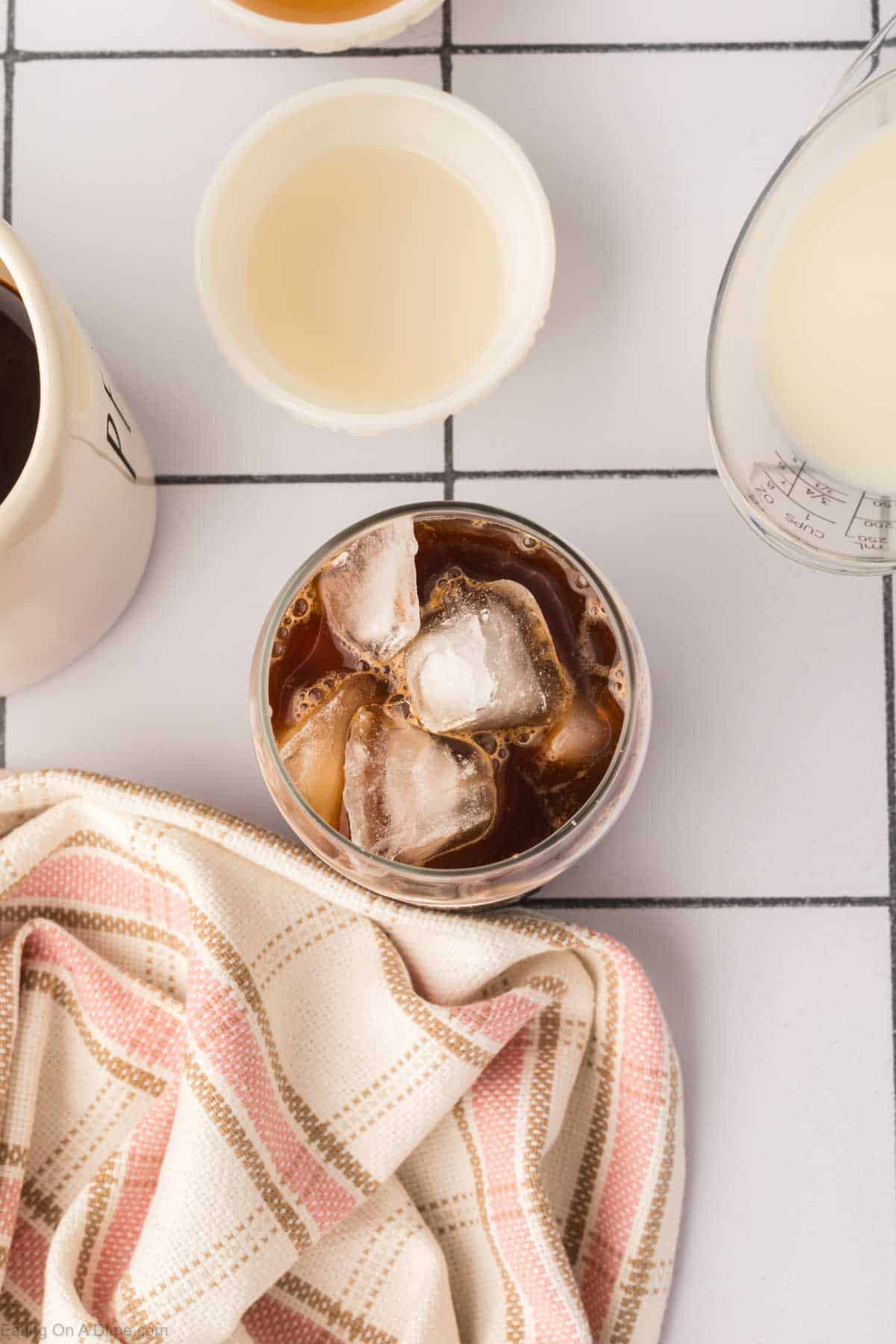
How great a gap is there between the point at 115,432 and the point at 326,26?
28 centimetres

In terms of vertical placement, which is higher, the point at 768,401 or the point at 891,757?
the point at 768,401

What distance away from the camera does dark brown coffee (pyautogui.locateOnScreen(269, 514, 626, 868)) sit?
640 mm

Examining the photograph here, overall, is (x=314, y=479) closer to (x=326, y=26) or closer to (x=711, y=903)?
(x=326, y=26)

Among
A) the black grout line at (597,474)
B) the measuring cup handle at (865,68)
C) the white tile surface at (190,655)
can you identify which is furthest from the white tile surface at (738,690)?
the measuring cup handle at (865,68)

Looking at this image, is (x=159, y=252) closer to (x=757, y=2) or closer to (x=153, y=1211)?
(x=757, y=2)

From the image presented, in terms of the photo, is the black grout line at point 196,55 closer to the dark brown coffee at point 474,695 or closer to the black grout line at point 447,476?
the black grout line at point 447,476

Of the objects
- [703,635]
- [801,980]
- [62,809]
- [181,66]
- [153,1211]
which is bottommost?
[153,1211]

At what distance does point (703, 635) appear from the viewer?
31.7 inches

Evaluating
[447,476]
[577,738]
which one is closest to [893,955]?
[577,738]

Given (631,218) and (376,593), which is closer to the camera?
(376,593)

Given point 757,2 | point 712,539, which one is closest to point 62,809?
point 712,539

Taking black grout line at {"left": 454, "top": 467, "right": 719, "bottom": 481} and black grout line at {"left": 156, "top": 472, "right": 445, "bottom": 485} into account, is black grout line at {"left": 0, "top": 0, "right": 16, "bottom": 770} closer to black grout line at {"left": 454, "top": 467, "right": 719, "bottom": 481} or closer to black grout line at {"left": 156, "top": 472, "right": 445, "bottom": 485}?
black grout line at {"left": 156, "top": 472, "right": 445, "bottom": 485}

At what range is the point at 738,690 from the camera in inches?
31.7

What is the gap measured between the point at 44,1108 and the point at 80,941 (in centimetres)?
10
